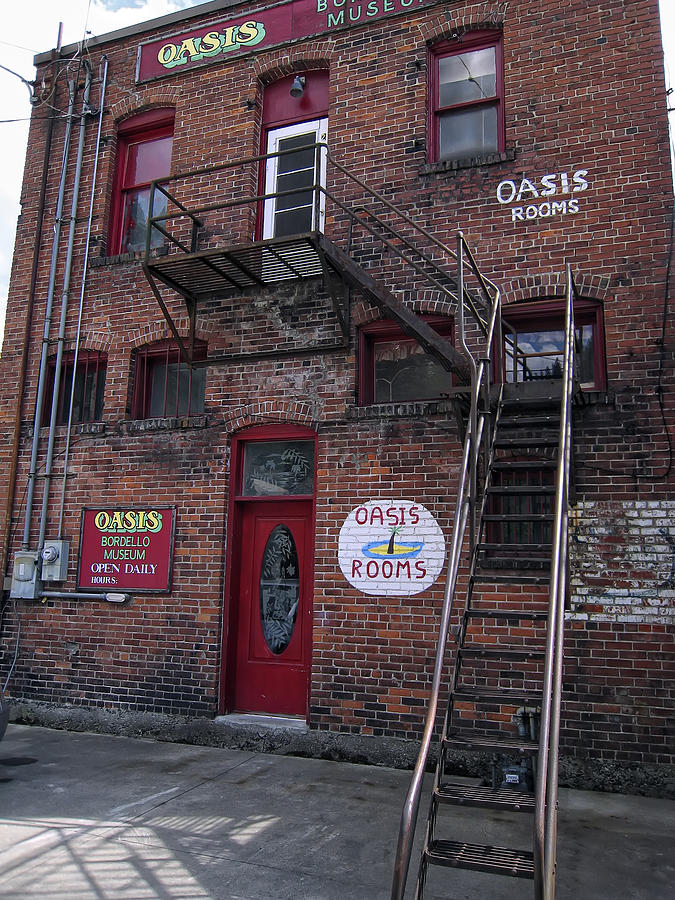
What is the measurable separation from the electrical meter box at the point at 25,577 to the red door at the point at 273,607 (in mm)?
2582

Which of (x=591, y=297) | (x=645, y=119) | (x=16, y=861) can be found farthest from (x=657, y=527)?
(x=16, y=861)

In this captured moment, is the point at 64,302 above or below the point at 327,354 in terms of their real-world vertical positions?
above

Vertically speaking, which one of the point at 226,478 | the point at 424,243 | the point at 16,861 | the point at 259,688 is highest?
the point at 424,243

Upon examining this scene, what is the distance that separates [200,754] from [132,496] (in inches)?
117

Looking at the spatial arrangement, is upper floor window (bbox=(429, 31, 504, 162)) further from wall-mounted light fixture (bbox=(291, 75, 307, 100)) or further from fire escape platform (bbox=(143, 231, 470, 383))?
fire escape platform (bbox=(143, 231, 470, 383))

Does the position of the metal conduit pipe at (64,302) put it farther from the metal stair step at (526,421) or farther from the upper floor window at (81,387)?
the metal stair step at (526,421)

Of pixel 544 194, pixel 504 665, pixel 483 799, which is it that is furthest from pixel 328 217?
pixel 483 799

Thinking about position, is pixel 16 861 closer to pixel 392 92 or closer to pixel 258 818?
pixel 258 818

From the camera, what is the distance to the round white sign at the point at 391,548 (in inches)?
264

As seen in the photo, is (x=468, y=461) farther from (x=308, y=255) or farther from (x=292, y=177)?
(x=292, y=177)

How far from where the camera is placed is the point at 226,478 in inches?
304

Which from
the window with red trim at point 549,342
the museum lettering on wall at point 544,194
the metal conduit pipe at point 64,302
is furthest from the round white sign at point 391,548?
the metal conduit pipe at point 64,302

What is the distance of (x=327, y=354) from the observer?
753 centimetres

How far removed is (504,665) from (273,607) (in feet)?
8.43
